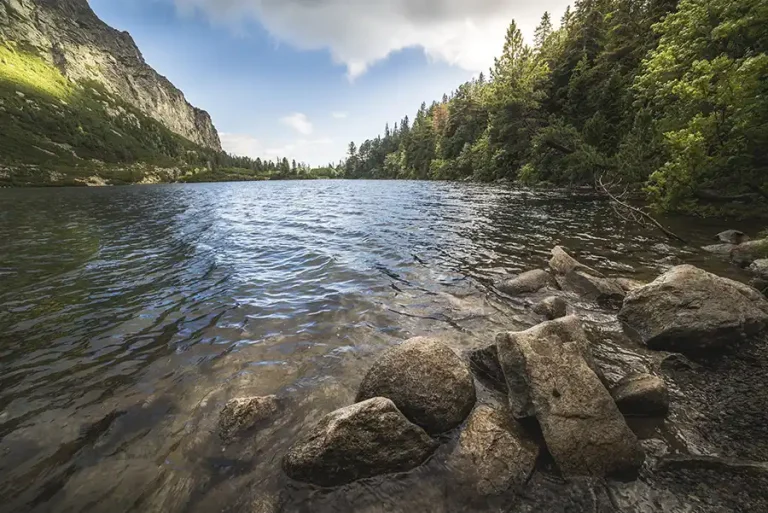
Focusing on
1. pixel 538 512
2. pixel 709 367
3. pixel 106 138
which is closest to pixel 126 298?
pixel 538 512

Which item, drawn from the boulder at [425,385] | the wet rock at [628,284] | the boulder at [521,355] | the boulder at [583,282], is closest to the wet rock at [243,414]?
the boulder at [425,385]

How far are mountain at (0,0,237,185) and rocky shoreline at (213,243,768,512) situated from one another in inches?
4486

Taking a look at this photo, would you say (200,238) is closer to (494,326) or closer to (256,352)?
(256,352)

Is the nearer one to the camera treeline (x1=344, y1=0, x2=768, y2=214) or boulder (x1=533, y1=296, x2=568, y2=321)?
boulder (x1=533, y1=296, x2=568, y2=321)

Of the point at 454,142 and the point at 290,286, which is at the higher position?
the point at 454,142

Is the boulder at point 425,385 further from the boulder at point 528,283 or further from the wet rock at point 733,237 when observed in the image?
the wet rock at point 733,237

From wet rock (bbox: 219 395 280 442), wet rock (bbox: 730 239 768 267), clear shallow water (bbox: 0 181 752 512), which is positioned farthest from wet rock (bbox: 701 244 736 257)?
wet rock (bbox: 219 395 280 442)

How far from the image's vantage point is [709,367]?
20.2 feet

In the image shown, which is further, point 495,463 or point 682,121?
point 682,121

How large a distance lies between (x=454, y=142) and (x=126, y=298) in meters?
99.0

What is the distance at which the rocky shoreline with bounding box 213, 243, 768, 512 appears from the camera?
4012mm

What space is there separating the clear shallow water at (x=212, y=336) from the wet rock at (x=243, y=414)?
25 centimetres

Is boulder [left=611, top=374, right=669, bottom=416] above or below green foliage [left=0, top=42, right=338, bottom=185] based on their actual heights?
below

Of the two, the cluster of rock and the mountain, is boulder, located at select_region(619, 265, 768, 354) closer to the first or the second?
the cluster of rock
